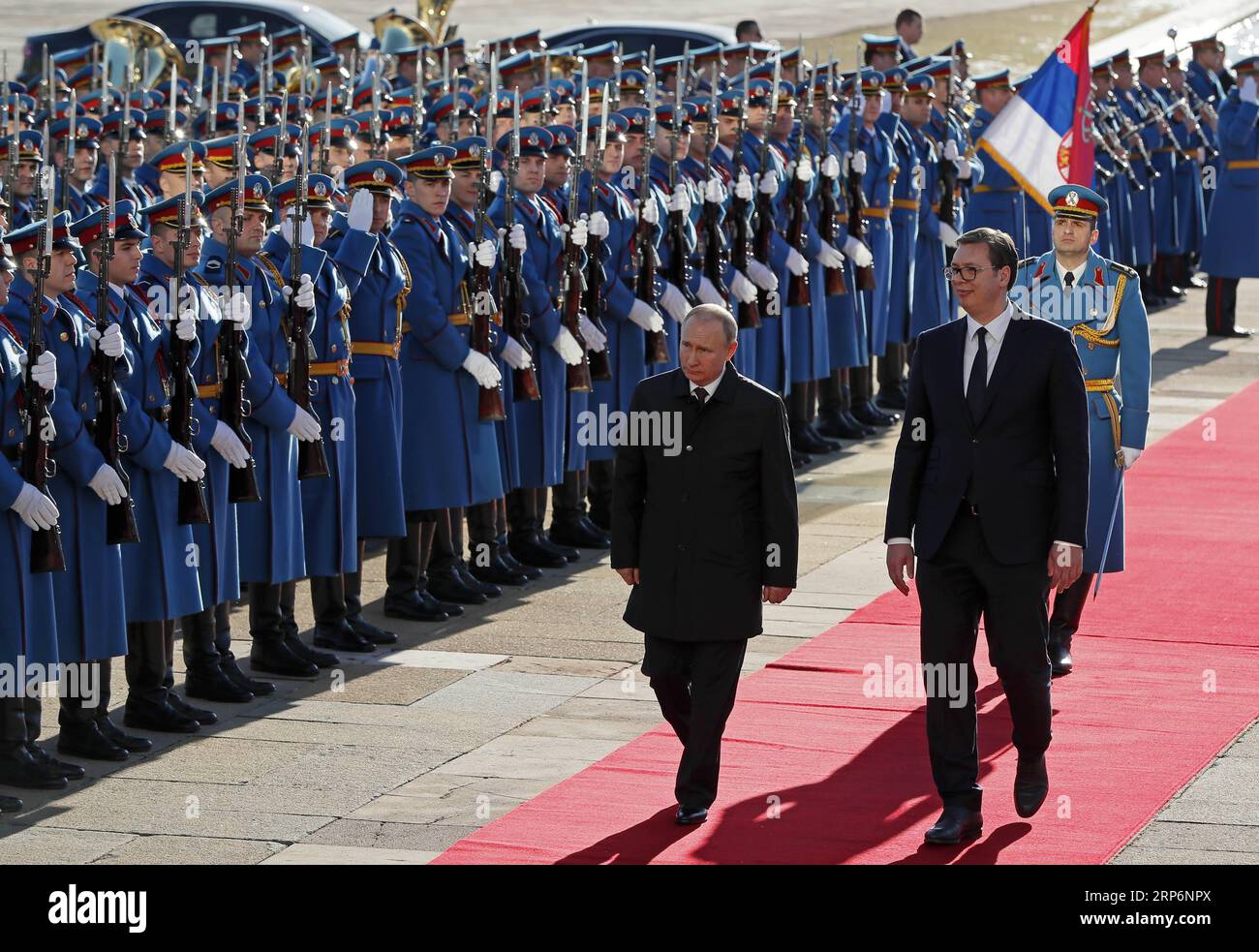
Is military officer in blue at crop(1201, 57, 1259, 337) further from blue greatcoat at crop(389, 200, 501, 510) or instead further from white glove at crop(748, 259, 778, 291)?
blue greatcoat at crop(389, 200, 501, 510)

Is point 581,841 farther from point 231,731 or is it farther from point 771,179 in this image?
point 771,179

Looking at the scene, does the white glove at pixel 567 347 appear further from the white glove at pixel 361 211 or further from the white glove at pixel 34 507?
the white glove at pixel 34 507

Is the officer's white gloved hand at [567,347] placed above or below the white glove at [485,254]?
below

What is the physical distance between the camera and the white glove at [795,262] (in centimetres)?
1383

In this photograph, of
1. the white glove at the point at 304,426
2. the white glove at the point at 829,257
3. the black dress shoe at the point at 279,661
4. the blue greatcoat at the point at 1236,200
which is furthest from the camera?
the blue greatcoat at the point at 1236,200

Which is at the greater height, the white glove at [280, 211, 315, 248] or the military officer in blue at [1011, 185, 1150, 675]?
the white glove at [280, 211, 315, 248]

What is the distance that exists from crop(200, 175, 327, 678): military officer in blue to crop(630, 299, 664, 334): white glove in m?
2.76

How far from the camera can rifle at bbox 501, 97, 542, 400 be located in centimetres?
1106

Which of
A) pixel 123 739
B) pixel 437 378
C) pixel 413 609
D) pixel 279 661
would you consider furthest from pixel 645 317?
pixel 123 739

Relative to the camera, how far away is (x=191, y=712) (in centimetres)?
862

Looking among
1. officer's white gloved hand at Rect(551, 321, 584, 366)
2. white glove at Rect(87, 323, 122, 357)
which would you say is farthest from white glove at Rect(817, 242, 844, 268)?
white glove at Rect(87, 323, 122, 357)

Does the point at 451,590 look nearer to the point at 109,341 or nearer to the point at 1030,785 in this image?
the point at 109,341

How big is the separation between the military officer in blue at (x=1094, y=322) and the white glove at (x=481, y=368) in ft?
7.80

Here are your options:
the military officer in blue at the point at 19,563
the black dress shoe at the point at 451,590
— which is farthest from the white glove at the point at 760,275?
the military officer in blue at the point at 19,563
